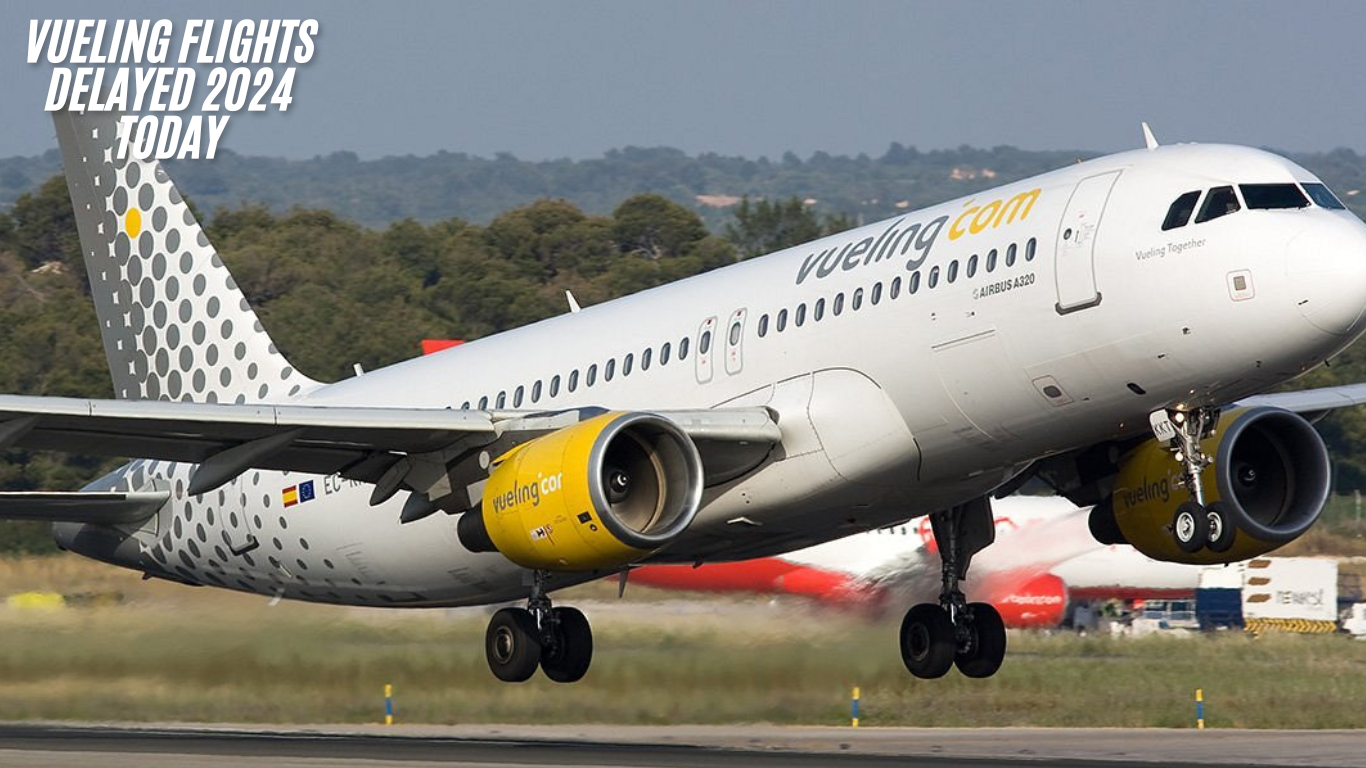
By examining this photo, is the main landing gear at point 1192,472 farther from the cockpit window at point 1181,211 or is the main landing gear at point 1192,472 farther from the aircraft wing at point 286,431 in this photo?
the aircraft wing at point 286,431

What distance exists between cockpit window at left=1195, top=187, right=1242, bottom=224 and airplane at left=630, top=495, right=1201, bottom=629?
38.6 ft

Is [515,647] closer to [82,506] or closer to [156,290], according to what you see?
[82,506]

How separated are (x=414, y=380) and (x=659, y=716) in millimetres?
6828

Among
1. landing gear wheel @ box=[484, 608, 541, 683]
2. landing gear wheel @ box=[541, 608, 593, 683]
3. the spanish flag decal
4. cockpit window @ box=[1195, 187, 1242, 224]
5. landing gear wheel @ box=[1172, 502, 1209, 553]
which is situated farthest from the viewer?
the spanish flag decal

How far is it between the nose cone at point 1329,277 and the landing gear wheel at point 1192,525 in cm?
319

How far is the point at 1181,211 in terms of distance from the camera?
22094mm

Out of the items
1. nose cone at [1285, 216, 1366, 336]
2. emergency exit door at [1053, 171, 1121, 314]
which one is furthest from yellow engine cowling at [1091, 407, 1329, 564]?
nose cone at [1285, 216, 1366, 336]

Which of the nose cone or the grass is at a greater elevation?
the nose cone

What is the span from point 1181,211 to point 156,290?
17.3 m

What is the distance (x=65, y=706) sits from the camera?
32.6m

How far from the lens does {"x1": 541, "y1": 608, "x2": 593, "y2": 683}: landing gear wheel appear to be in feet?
89.9

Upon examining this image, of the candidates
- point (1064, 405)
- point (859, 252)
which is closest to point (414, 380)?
point (859, 252)

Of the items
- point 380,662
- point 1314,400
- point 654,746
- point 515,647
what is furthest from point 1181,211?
point 380,662

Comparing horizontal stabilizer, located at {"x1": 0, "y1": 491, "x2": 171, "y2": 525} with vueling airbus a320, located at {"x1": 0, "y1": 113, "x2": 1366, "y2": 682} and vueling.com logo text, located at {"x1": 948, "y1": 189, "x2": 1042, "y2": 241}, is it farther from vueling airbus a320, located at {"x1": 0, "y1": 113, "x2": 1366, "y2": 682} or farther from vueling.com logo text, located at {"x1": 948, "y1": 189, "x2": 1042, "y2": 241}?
vueling.com logo text, located at {"x1": 948, "y1": 189, "x2": 1042, "y2": 241}
